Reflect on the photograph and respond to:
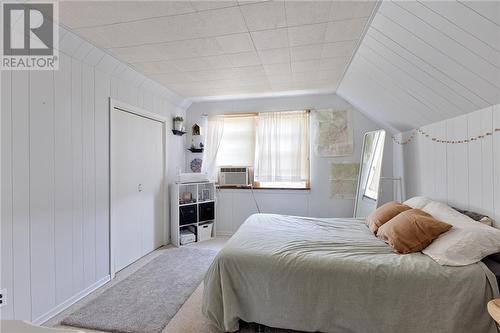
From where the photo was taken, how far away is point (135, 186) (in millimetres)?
3180

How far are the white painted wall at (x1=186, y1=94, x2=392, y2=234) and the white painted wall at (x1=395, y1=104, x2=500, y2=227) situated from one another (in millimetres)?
957

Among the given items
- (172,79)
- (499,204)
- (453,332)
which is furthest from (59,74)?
(499,204)

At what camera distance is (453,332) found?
144cm

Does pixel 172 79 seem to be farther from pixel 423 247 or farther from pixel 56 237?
pixel 423 247

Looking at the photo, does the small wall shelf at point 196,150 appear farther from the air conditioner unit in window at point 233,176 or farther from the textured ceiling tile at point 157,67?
the textured ceiling tile at point 157,67

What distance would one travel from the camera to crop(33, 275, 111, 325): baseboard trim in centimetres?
194

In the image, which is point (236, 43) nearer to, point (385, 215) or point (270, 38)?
point (270, 38)

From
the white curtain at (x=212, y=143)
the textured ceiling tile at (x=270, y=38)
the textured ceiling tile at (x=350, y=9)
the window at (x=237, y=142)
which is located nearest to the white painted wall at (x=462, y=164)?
the textured ceiling tile at (x=350, y=9)

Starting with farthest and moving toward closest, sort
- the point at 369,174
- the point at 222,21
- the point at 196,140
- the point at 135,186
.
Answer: the point at 196,140, the point at 369,174, the point at 135,186, the point at 222,21

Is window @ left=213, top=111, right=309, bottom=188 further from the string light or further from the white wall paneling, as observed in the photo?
the white wall paneling

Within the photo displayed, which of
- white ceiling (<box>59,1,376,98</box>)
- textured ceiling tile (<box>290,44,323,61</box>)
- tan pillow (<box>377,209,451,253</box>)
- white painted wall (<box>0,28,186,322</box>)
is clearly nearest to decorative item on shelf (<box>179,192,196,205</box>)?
white painted wall (<box>0,28,186,322</box>)

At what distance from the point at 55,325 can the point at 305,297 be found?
1.99 meters

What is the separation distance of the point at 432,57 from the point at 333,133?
2196mm

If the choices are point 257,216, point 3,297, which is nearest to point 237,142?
point 257,216
